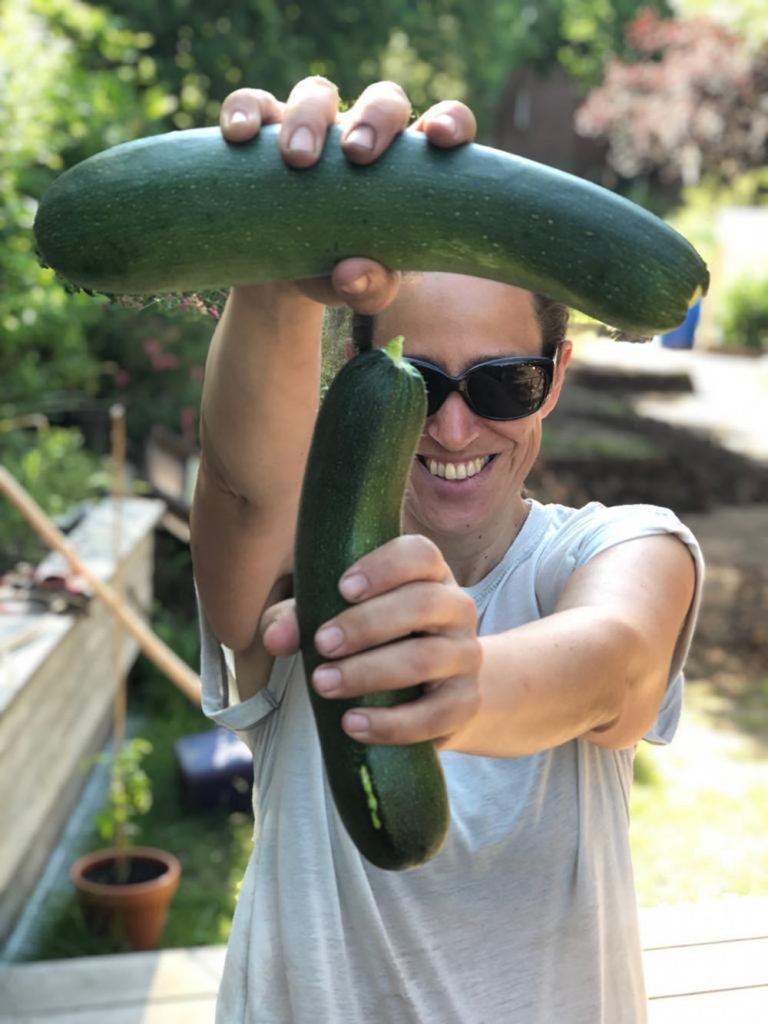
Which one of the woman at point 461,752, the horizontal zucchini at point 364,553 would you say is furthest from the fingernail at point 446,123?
the woman at point 461,752

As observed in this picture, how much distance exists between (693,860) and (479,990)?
4.89 m

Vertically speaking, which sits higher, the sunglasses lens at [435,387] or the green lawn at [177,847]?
the sunglasses lens at [435,387]

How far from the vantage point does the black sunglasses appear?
1.89 meters

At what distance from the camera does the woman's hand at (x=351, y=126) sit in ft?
4.35

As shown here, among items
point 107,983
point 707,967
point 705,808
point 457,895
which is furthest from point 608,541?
point 705,808

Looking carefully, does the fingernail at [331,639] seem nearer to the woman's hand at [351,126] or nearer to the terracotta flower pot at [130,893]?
the woman's hand at [351,126]

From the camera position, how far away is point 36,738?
17.3 ft

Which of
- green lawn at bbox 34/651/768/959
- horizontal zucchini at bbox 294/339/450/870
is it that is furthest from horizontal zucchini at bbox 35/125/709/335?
green lawn at bbox 34/651/768/959

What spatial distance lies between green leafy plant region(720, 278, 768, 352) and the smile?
72.6ft

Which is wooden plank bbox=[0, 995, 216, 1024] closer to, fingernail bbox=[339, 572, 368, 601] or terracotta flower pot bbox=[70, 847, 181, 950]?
terracotta flower pot bbox=[70, 847, 181, 950]

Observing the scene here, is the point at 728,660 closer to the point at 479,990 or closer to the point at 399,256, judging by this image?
the point at 479,990

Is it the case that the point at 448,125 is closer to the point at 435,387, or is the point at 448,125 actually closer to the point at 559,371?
the point at 435,387

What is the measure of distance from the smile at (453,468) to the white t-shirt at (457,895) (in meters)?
0.18

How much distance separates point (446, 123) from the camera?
4.46 feet
